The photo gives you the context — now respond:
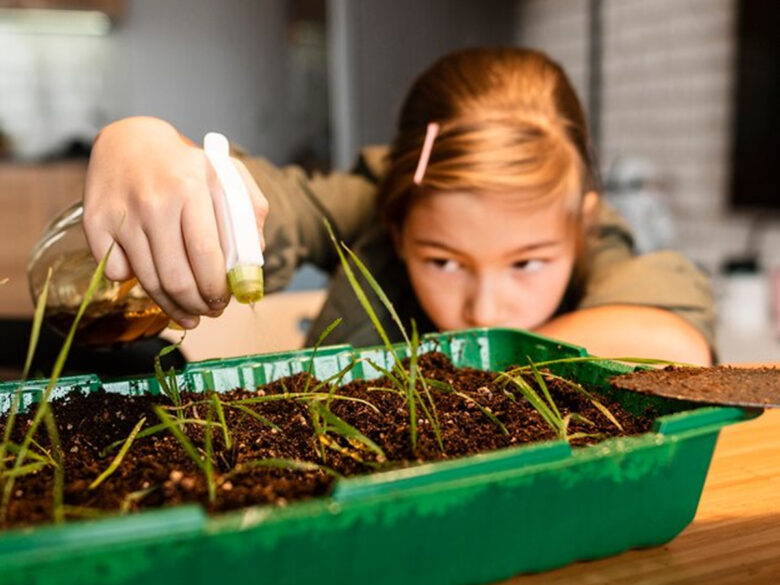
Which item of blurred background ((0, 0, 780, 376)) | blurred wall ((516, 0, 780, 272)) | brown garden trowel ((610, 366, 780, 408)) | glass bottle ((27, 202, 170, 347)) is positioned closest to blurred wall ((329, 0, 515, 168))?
blurred background ((0, 0, 780, 376))

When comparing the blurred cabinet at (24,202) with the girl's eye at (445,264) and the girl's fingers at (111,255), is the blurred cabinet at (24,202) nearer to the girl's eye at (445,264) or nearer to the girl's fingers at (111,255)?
the girl's eye at (445,264)

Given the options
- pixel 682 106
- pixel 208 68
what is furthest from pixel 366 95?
pixel 682 106

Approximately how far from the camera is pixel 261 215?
50 centimetres

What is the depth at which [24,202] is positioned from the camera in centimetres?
320

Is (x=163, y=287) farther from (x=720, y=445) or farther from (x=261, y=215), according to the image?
(x=720, y=445)

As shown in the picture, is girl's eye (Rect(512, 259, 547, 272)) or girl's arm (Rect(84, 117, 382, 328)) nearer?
girl's arm (Rect(84, 117, 382, 328))

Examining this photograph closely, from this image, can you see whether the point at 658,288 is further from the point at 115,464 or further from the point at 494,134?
the point at 115,464

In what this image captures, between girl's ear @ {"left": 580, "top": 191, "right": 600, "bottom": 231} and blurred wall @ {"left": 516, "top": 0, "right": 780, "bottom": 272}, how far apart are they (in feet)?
3.94

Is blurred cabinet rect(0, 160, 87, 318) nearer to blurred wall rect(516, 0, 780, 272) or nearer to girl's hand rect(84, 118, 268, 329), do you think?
blurred wall rect(516, 0, 780, 272)

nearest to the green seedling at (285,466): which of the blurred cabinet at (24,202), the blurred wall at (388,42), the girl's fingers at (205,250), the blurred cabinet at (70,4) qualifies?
the girl's fingers at (205,250)

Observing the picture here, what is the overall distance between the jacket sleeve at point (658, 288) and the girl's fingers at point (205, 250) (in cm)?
55

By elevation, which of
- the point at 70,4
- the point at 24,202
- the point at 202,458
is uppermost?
the point at 70,4

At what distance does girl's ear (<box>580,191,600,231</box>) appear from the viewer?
1.02 m

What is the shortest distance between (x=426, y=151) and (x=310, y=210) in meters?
0.29
